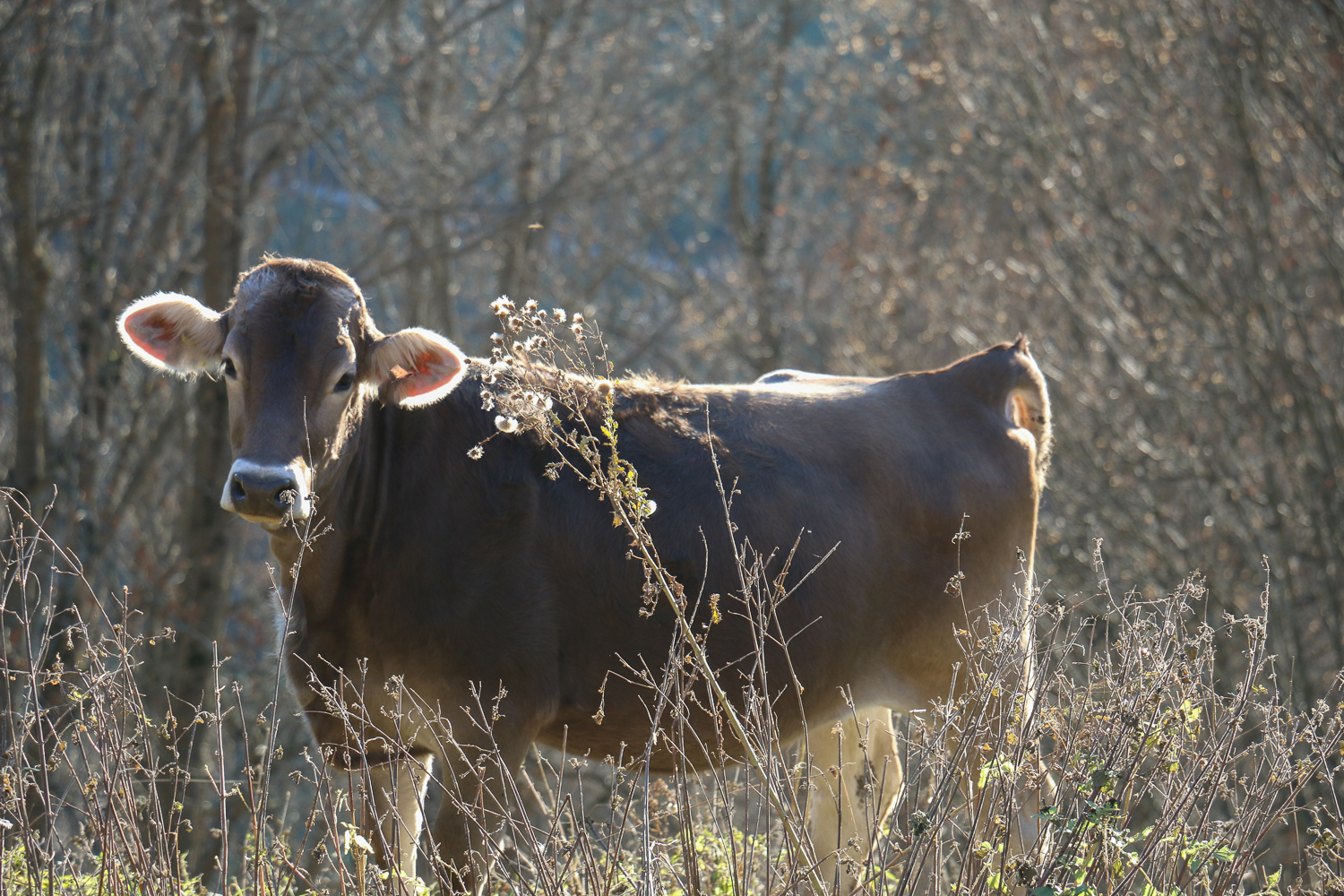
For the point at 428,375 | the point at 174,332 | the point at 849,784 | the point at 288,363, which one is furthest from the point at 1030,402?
the point at 174,332

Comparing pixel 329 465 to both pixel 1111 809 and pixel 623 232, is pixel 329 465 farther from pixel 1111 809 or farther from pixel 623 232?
pixel 623 232

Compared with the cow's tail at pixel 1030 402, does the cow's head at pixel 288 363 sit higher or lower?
higher

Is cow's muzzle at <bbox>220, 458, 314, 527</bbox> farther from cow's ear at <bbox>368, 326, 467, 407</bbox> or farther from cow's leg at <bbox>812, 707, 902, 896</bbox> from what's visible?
cow's leg at <bbox>812, 707, 902, 896</bbox>

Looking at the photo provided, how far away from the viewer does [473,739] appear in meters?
3.88

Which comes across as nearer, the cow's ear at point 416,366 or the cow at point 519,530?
the cow at point 519,530

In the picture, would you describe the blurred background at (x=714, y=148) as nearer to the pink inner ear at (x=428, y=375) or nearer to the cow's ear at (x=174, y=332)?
the cow's ear at (x=174, y=332)

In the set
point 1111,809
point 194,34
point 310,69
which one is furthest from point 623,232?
point 1111,809

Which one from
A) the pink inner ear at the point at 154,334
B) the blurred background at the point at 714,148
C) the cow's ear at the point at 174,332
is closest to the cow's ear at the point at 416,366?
the cow's ear at the point at 174,332

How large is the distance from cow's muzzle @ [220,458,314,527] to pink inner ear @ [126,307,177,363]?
3.09 feet

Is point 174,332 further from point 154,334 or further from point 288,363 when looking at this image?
point 288,363

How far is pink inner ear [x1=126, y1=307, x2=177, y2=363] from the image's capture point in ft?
13.6

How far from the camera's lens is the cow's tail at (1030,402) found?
16.9 feet

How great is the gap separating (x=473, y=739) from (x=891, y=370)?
35.6 feet

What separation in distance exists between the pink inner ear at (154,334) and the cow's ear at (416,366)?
768 mm
